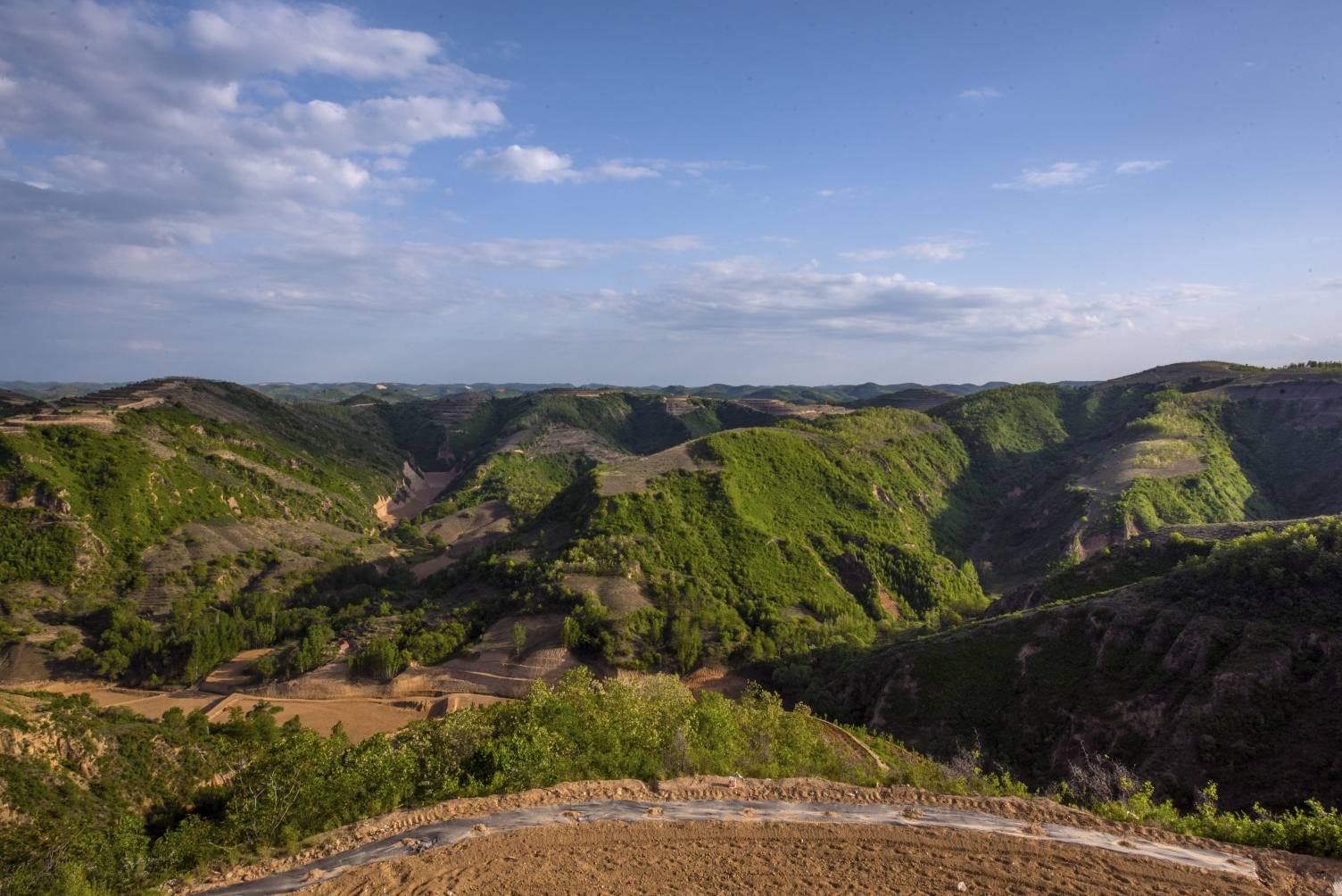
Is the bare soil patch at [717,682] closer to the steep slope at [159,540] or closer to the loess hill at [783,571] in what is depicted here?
the loess hill at [783,571]

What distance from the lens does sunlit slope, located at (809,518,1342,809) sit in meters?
27.9

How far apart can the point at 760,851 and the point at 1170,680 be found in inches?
1111

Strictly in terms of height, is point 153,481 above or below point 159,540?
above

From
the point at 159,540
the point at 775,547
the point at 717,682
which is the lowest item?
the point at 717,682

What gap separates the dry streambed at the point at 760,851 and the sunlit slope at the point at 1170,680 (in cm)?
1388

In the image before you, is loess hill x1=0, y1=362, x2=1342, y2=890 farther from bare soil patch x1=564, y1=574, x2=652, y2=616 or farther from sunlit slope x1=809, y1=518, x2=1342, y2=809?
bare soil patch x1=564, y1=574, x2=652, y2=616

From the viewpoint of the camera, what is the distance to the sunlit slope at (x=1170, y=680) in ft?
91.6

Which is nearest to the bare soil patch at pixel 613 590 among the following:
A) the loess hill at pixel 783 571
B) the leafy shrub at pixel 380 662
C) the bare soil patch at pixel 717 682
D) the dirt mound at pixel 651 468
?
the loess hill at pixel 783 571

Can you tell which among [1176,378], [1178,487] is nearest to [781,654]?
[1178,487]

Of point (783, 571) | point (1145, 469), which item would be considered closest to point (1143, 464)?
point (1145, 469)

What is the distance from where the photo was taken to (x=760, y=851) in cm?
1845

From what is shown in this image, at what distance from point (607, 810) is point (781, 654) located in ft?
120

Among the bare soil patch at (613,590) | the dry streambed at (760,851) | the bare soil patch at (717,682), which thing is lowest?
the bare soil patch at (717,682)

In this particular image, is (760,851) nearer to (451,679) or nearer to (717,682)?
(717,682)
